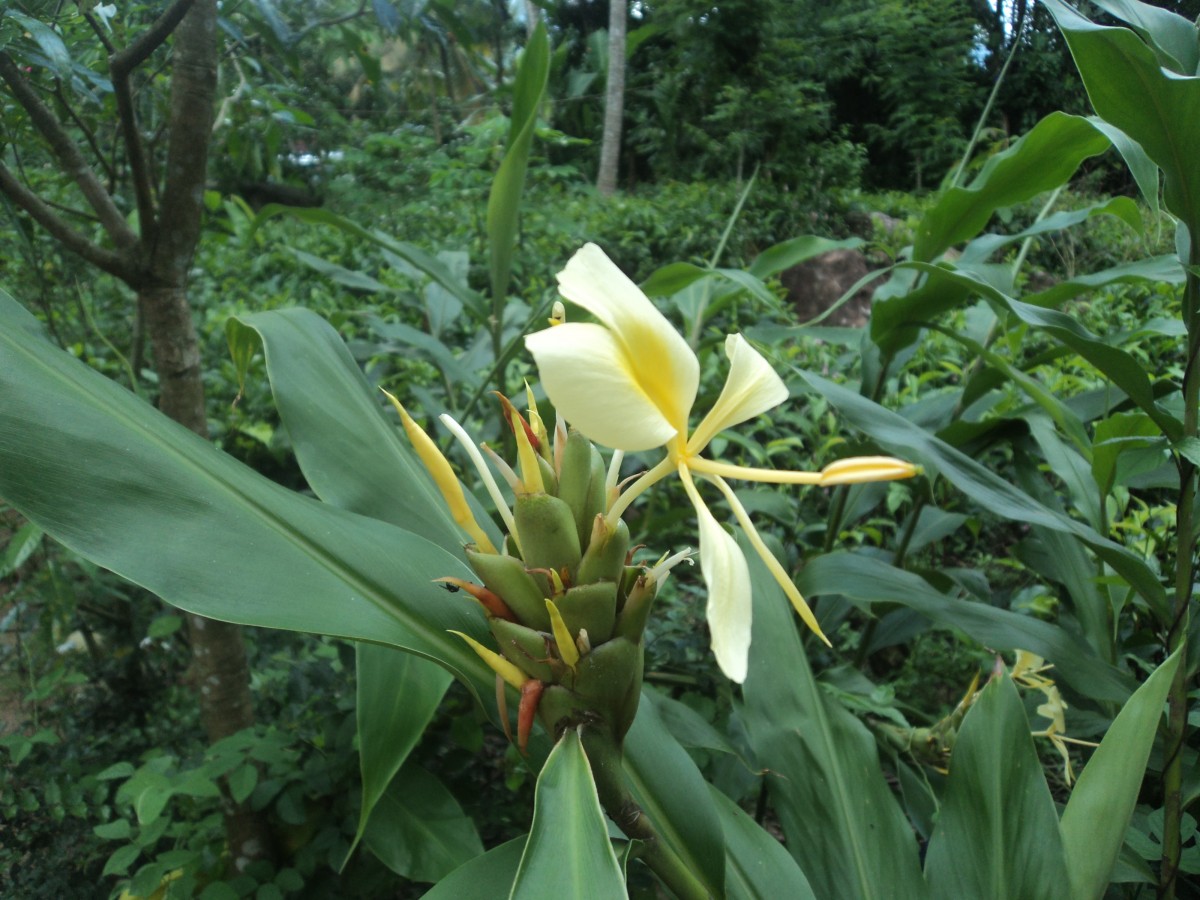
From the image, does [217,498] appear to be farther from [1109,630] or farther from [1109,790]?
[1109,630]

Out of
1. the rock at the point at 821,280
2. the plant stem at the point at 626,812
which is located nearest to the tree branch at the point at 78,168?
the plant stem at the point at 626,812

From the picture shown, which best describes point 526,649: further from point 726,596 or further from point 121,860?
point 121,860

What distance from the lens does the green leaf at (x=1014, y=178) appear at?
945 millimetres

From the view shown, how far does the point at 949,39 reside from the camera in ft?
20.9

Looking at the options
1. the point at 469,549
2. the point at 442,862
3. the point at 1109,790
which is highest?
the point at 469,549

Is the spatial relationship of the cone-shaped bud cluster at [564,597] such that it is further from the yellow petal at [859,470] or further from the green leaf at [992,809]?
the green leaf at [992,809]

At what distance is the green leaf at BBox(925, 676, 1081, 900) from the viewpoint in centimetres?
74

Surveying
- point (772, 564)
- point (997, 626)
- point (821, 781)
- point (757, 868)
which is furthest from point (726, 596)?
point (997, 626)

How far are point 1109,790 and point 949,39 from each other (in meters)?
7.18

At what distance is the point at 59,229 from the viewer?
3.21 ft

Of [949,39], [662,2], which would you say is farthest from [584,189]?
[949,39]

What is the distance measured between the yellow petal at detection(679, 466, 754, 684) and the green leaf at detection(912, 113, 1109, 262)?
0.79 meters

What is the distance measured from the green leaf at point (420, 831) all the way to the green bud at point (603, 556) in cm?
58

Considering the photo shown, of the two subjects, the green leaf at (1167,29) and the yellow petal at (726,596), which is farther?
the green leaf at (1167,29)
